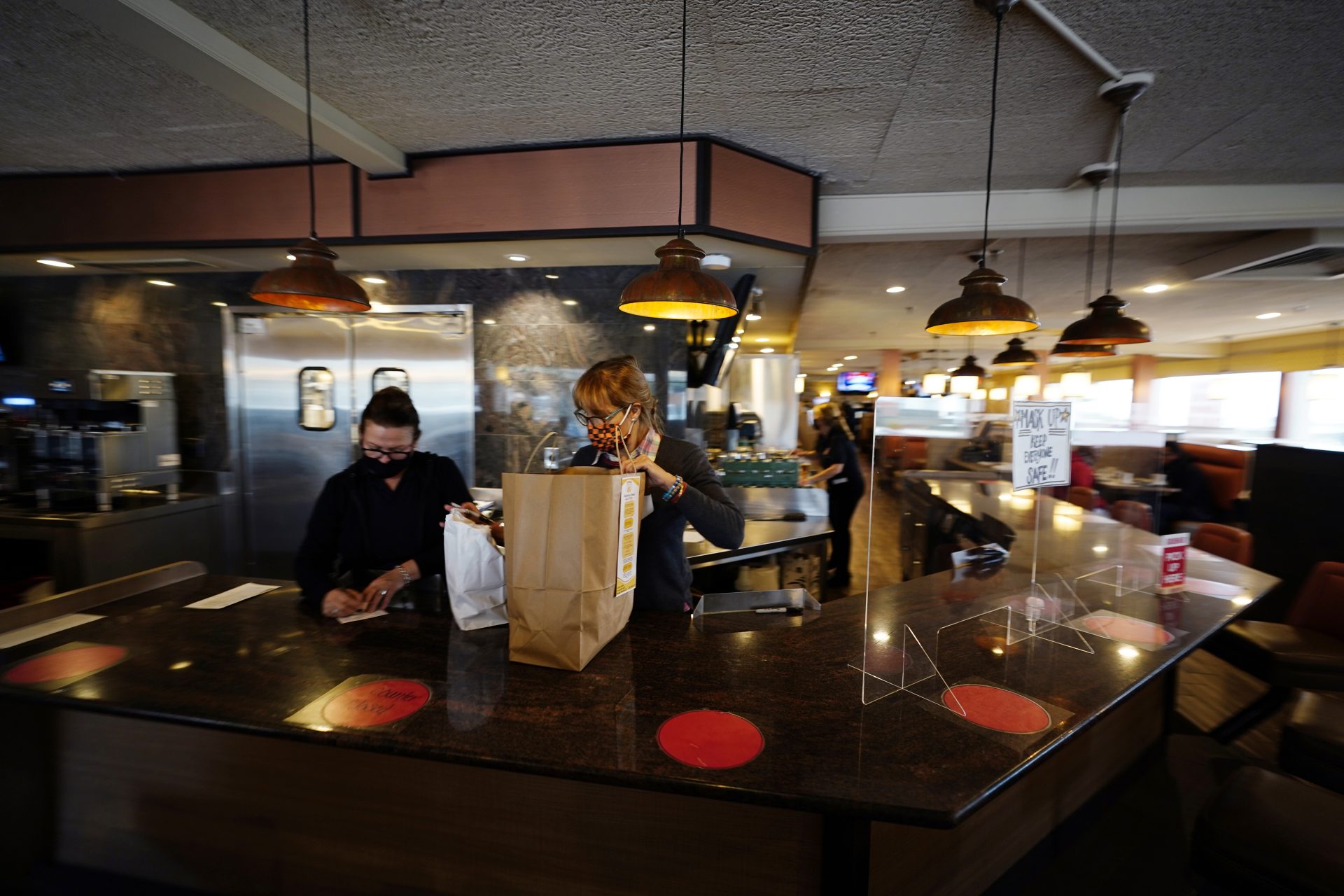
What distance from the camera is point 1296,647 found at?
7.16 ft

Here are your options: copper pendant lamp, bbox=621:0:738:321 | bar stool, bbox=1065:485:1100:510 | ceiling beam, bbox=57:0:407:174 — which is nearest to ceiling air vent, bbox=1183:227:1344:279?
bar stool, bbox=1065:485:1100:510

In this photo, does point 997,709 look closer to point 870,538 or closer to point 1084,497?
point 870,538

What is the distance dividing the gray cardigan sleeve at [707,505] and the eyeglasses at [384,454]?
108 centimetres

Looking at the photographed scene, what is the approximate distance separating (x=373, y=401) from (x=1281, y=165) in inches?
207

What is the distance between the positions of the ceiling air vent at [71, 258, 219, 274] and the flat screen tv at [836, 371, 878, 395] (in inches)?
527

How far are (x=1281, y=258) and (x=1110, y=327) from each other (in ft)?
9.10

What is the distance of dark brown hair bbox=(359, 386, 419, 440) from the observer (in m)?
2.09

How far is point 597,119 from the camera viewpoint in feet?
9.34

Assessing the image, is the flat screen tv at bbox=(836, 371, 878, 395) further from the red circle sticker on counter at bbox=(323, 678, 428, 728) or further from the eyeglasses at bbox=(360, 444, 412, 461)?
the red circle sticker on counter at bbox=(323, 678, 428, 728)

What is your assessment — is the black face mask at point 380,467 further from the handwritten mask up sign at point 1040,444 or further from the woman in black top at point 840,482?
the woman in black top at point 840,482

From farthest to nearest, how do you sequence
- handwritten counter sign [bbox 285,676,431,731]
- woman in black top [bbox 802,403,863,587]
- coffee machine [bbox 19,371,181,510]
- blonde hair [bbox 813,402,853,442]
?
blonde hair [bbox 813,402,853,442] → woman in black top [bbox 802,403,863,587] → coffee machine [bbox 19,371,181,510] → handwritten counter sign [bbox 285,676,431,731]

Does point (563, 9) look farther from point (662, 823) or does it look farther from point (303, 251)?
point (662, 823)

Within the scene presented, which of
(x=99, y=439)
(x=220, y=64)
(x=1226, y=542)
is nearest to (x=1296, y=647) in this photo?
(x=1226, y=542)

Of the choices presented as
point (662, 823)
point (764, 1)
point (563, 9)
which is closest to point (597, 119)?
point (563, 9)
